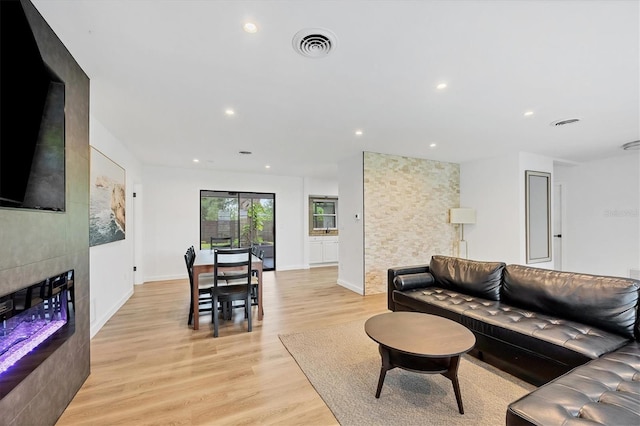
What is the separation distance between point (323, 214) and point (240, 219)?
91.9 inches

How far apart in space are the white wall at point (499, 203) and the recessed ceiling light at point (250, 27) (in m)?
5.15

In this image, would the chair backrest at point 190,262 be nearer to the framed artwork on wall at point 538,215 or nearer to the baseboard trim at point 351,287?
the baseboard trim at point 351,287

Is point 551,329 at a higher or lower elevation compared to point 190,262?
lower

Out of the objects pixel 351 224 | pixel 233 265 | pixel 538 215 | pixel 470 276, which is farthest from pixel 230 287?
pixel 538 215

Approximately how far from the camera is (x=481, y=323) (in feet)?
8.31

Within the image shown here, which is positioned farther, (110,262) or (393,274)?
(110,262)

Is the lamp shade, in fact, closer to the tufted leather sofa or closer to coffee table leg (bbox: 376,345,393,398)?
the tufted leather sofa

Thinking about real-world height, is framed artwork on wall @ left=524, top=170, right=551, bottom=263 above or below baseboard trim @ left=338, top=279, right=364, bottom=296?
above

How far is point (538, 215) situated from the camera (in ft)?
17.7

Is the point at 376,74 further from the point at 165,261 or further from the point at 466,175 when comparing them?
the point at 165,261

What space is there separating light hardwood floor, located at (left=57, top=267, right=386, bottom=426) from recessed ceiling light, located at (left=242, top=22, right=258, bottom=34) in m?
2.55

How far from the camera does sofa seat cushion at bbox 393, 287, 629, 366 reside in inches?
77.6

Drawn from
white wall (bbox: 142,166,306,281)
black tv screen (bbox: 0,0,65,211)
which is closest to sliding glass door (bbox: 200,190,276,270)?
white wall (bbox: 142,166,306,281)

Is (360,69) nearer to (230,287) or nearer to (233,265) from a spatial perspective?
(233,265)
